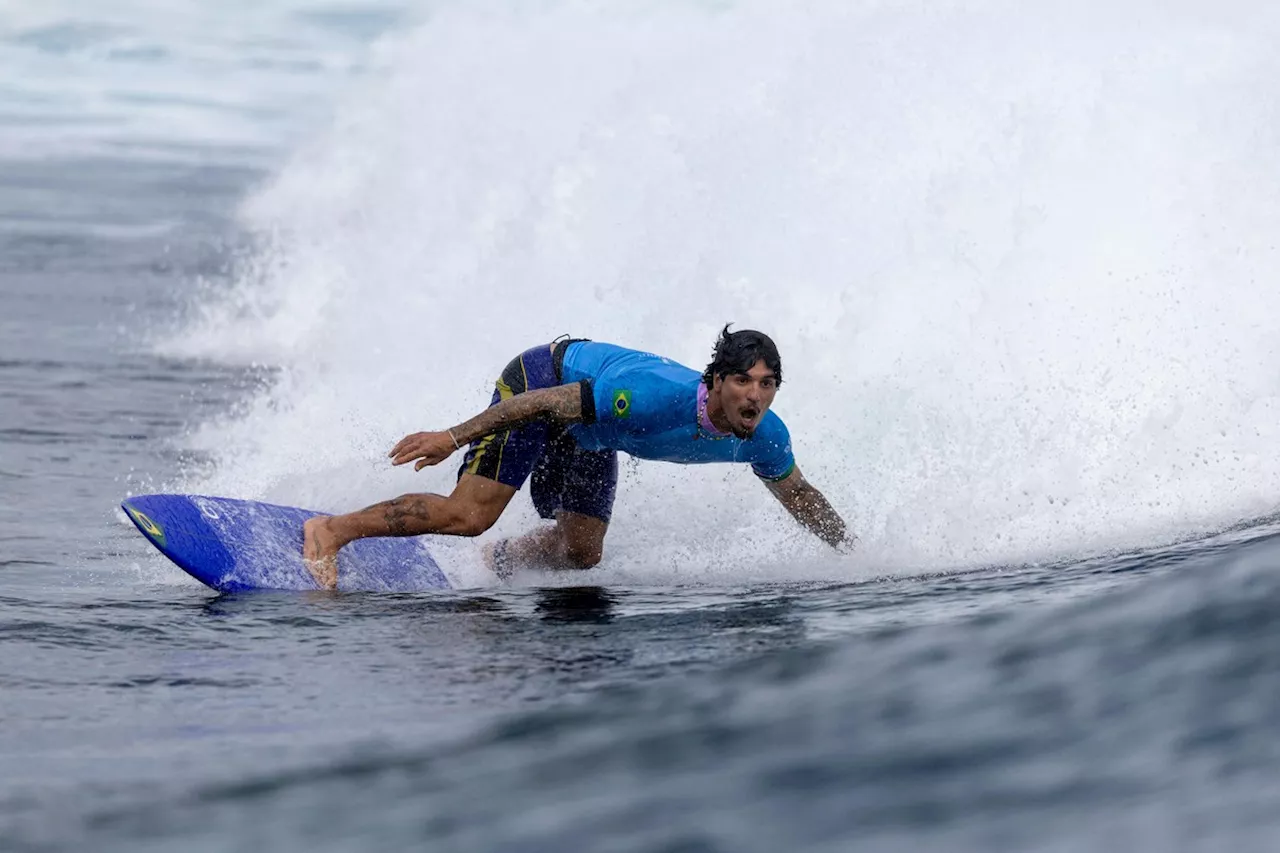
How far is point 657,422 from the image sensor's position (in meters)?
6.84

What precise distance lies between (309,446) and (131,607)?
4.91 metres

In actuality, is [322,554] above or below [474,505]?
below

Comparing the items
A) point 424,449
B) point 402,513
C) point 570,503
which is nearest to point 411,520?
point 402,513

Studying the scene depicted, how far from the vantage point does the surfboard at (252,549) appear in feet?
23.3

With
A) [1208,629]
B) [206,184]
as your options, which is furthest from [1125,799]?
[206,184]

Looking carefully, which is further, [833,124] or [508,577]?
[833,124]

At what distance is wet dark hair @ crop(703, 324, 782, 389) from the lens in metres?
6.55

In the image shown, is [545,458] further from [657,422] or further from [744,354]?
[744,354]

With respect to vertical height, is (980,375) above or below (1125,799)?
above

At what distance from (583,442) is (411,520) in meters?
0.82

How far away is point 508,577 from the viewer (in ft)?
26.0

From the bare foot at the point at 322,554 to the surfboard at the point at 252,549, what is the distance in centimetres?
3

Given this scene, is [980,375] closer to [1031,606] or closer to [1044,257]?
[1044,257]

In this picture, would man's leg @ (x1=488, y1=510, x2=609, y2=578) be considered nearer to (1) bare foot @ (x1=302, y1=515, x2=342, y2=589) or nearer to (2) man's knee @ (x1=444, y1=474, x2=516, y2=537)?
(2) man's knee @ (x1=444, y1=474, x2=516, y2=537)
